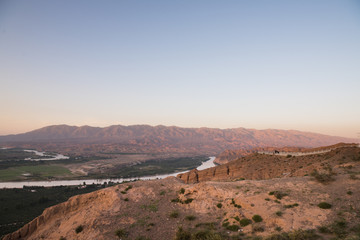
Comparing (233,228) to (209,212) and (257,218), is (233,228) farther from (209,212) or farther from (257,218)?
(209,212)

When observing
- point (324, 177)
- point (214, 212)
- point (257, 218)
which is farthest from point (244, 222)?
point (324, 177)

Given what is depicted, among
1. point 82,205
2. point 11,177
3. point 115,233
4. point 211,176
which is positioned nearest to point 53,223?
point 82,205

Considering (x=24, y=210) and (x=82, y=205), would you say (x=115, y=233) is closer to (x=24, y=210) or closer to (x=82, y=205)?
(x=82, y=205)

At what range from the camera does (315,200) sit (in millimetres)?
16344

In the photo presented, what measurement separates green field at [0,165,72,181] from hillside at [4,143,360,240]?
4691 inches

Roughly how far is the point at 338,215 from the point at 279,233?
4.93m

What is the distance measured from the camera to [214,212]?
17719mm

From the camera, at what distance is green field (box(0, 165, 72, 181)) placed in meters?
116

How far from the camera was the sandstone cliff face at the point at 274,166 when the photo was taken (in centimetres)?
3008

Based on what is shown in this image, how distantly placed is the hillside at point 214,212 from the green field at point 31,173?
11915 centimetres

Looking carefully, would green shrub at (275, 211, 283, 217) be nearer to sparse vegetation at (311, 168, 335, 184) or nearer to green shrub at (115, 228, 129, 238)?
sparse vegetation at (311, 168, 335, 184)

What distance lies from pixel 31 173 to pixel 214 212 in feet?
494

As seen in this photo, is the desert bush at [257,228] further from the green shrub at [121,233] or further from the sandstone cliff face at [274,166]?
the sandstone cliff face at [274,166]

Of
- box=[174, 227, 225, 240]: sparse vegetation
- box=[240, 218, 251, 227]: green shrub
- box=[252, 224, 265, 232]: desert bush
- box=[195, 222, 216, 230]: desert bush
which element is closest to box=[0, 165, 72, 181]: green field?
box=[195, 222, 216, 230]: desert bush
